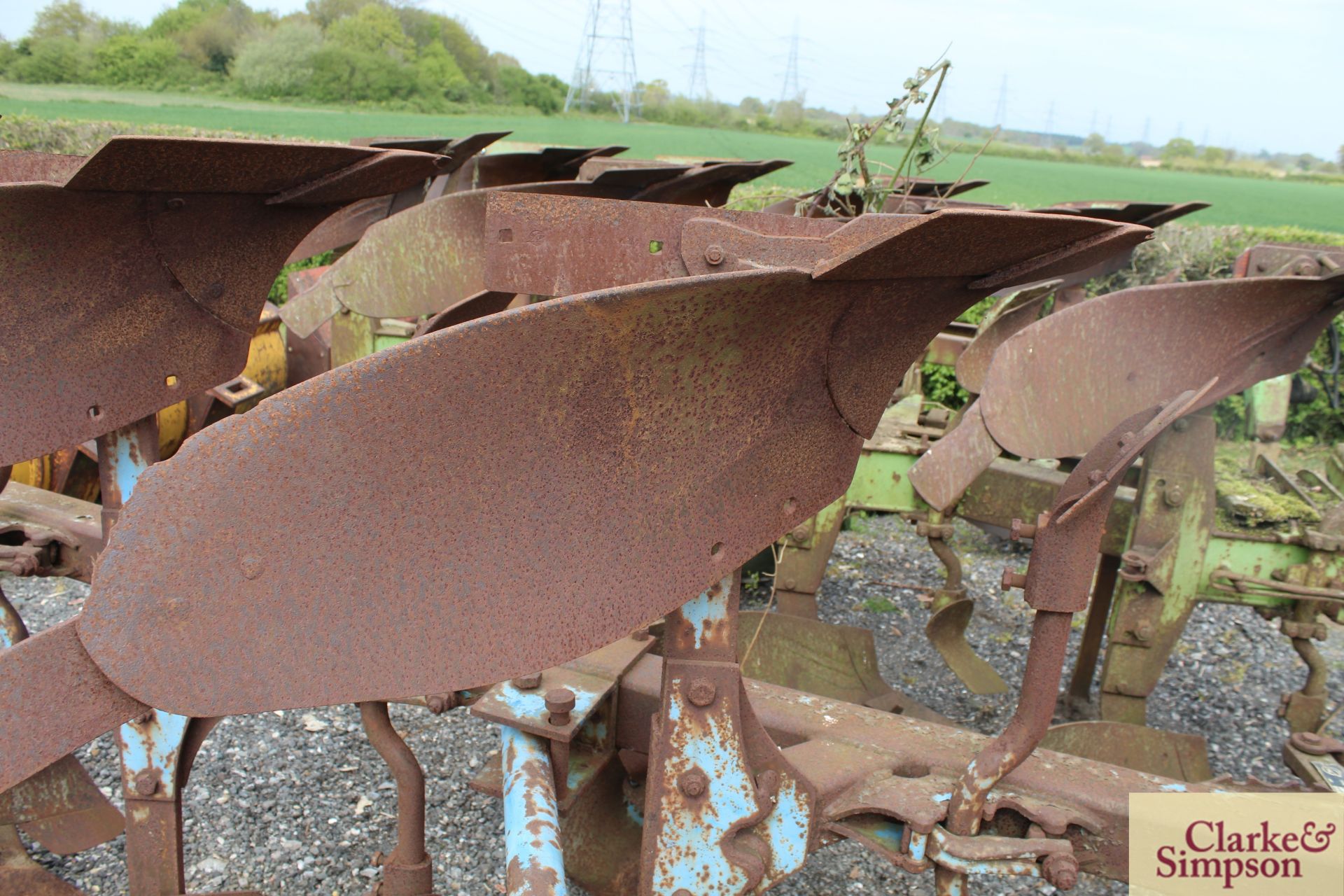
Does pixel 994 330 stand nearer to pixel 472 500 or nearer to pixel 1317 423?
pixel 472 500

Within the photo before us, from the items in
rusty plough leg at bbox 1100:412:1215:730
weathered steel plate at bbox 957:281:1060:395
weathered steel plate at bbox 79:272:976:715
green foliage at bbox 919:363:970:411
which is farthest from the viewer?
green foliage at bbox 919:363:970:411

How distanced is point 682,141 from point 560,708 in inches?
1260

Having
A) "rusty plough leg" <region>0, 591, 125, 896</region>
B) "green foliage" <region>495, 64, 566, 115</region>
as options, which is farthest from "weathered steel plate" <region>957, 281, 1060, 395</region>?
"green foliage" <region>495, 64, 566, 115</region>

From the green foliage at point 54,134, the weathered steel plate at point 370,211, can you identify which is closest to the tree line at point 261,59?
the green foliage at point 54,134

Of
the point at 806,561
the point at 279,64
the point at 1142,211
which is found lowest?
the point at 806,561

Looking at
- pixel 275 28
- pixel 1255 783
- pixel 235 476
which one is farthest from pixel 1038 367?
pixel 275 28

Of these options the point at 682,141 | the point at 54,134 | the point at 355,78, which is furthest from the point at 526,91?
the point at 54,134

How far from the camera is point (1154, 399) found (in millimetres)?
2240

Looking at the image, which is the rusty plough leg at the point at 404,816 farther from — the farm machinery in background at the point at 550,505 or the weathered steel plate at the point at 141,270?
the weathered steel plate at the point at 141,270

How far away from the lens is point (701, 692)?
4.94ft

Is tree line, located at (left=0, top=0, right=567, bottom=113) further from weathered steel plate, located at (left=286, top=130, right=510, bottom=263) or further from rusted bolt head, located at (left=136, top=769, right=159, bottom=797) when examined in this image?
rusted bolt head, located at (left=136, top=769, right=159, bottom=797)

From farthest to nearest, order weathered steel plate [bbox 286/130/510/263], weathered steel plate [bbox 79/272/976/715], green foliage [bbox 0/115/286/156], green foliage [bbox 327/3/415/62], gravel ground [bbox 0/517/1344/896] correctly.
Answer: green foliage [bbox 327/3/415/62] → green foliage [bbox 0/115/286/156] → weathered steel plate [bbox 286/130/510/263] → gravel ground [bbox 0/517/1344/896] → weathered steel plate [bbox 79/272/976/715]

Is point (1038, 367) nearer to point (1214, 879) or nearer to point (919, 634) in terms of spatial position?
point (1214, 879)

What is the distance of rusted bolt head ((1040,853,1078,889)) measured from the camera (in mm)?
1637
